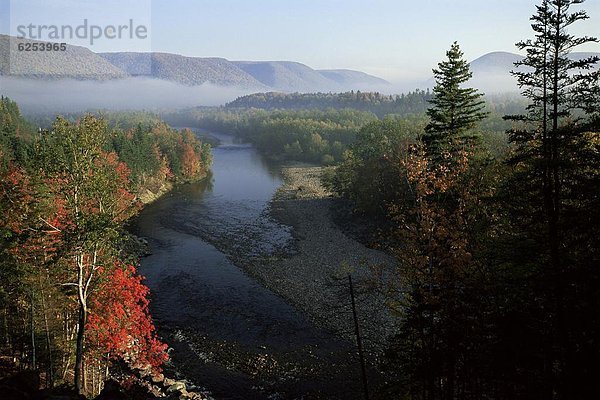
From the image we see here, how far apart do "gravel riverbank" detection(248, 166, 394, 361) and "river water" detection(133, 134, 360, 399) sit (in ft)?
4.31

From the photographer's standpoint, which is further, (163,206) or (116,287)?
(163,206)

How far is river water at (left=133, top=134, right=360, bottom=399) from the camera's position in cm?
2391

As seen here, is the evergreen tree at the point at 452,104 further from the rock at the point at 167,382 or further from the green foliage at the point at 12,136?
the green foliage at the point at 12,136

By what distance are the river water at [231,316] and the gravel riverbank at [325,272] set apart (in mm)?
1315

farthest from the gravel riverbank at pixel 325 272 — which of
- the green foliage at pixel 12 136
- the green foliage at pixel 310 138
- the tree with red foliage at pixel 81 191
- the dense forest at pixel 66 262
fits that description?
the green foliage at pixel 310 138

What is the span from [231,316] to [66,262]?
1487 centimetres

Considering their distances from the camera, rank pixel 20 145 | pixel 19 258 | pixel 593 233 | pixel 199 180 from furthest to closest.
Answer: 1. pixel 199 180
2. pixel 20 145
3. pixel 19 258
4. pixel 593 233

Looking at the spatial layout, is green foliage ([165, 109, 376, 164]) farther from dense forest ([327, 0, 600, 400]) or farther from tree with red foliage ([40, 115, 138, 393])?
dense forest ([327, 0, 600, 400])

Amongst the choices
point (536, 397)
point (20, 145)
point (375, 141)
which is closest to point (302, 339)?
point (536, 397)

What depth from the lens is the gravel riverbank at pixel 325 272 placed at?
1158 inches

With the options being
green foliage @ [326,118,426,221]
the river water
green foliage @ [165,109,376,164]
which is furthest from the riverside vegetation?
green foliage @ [165,109,376,164]

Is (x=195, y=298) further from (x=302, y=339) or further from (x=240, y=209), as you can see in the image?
(x=240, y=209)

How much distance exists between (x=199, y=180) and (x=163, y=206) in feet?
73.4

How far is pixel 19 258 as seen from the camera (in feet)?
59.9
